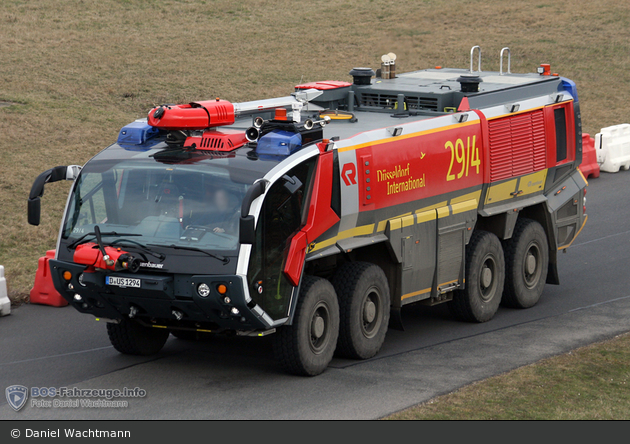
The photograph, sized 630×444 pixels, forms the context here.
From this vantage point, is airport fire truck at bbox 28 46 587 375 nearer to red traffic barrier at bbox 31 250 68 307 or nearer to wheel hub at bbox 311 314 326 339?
wheel hub at bbox 311 314 326 339

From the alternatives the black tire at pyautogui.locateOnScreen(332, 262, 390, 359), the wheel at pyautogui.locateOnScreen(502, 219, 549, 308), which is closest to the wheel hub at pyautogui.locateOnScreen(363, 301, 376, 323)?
the black tire at pyautogui.locateOnScreen(332, 262, 390, 359)

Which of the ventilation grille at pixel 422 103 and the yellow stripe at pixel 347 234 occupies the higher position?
the ventilation grille at pixel 422 103

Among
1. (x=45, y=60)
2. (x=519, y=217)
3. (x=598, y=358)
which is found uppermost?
(x=45, y=60)

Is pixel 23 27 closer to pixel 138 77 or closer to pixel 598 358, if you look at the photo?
pixel 138 77

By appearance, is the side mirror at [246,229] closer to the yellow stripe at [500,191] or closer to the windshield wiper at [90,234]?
the windshield wiper at [90,234]

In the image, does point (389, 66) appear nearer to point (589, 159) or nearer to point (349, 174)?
point (349, 174)

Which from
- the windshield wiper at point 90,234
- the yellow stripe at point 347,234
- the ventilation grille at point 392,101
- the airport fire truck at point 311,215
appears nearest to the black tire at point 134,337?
the airport fire truck at point 311,215

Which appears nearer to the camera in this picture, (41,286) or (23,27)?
(41,286)

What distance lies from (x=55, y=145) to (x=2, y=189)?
10.8 feet

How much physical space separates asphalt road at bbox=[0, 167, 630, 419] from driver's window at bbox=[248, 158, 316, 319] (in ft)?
3.14

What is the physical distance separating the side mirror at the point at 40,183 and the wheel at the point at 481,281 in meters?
5.05

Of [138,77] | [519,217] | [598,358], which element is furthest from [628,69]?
[598,358]

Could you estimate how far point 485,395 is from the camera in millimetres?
9586

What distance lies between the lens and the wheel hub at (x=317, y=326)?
33.1ft
